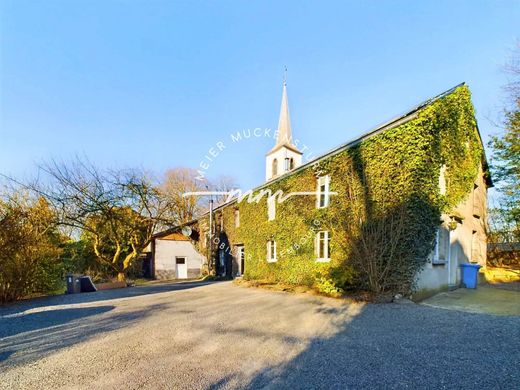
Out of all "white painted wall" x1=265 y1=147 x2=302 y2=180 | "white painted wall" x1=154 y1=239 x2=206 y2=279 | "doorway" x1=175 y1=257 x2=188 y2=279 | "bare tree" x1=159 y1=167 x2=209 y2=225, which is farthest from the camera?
"white painted wall" x1=265 y1=147 x2=302 y2=180

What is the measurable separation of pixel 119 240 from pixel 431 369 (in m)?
17.2

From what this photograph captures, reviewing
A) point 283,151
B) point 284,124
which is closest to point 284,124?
point 284,124

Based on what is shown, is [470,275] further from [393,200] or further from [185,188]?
[185,188]

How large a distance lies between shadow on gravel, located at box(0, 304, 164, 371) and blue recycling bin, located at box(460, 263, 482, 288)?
1138 cm

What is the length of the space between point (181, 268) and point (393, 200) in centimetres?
2058

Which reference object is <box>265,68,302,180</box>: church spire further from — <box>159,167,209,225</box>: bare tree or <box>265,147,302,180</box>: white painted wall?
<box>159,167,209,225</box>: bare tree

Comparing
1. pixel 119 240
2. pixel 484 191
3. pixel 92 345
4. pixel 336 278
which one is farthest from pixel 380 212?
pixel 119 240

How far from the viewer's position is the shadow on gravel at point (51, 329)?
182 inches

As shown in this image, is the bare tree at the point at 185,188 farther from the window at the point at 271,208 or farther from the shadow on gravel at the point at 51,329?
the shadow on gravel at the point at 51,329

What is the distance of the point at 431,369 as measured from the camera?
12.4 feet

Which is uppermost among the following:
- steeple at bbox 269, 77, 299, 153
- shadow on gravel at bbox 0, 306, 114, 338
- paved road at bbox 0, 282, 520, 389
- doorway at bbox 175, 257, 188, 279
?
steeple at bbox 269, 77, 299, 153

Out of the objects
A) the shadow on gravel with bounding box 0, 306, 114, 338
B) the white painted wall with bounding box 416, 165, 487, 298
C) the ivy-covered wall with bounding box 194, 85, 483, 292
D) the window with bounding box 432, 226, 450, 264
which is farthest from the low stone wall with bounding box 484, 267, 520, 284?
the shadow on gravel with bounding box 0, 306, 114, 338

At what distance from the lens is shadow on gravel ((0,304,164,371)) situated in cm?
462

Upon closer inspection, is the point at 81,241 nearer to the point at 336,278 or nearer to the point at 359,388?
the point at 336,278
